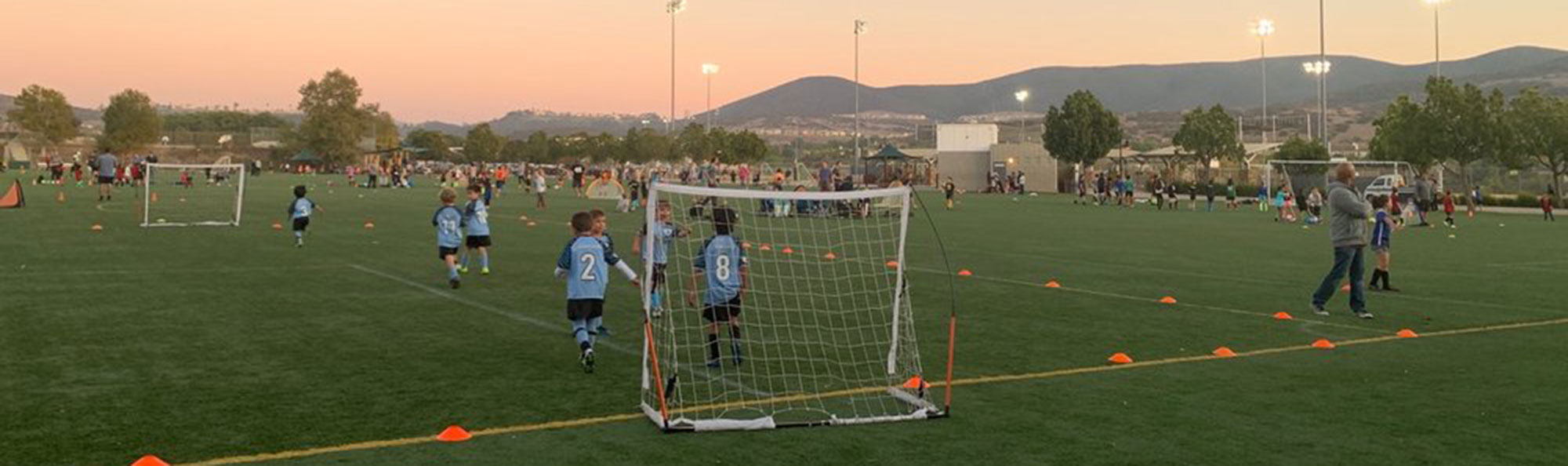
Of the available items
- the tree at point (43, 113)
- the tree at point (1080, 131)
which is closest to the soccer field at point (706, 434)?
the tree at point (1080, 131)

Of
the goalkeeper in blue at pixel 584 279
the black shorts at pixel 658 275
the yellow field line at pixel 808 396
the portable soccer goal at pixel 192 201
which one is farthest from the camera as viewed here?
the portable soccer goal at pixel 192 201

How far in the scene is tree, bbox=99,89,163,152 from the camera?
130m

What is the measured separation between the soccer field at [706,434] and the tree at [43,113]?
115990mm

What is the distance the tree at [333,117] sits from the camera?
133 meters

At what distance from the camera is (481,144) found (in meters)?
185

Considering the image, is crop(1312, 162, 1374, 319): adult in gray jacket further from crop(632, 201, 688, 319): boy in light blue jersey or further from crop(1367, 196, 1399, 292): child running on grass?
crop(632, 201, 688, 319): boy in light blue jersey

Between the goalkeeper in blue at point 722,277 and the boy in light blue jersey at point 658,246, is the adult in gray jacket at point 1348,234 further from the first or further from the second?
the boy in light blue jersey at point 658,246

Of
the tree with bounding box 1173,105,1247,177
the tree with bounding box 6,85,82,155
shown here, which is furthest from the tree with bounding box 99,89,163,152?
the tree with bounding box 1173,105,1247,177

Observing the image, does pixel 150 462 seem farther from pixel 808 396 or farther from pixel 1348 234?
pixel 1348 234

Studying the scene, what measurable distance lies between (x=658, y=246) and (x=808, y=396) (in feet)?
5.82

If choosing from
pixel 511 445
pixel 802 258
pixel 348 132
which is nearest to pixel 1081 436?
pixel 511 445

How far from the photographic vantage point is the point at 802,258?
22422 mm

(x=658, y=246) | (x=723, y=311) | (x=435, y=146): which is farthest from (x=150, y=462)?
(x=435, y=146)

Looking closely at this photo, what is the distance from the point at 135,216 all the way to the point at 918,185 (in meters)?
67.1
